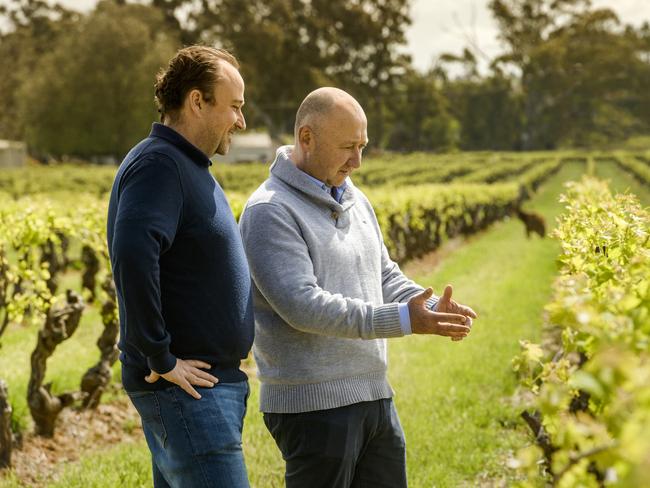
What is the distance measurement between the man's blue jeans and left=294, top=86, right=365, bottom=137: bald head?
971 mm

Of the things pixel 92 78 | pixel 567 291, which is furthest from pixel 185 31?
pixel 567 291

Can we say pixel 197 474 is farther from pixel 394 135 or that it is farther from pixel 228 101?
pixel 394 135

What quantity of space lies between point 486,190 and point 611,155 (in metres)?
44.4

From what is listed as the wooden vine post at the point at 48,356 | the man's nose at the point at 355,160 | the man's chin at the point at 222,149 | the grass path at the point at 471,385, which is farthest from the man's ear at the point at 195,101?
the wooden vine post at the point at 48,356

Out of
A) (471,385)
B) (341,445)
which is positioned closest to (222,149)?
(341,445)

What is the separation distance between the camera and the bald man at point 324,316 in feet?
8.38

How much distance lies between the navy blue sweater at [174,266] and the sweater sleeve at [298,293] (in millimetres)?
124

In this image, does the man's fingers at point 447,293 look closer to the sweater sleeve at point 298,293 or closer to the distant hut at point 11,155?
the sweater sleeve at point 298,293

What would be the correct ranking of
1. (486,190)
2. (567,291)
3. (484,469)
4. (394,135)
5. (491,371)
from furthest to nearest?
1. (394,135)
2. (486,190)
3. (491,371)
4. (484,469)
5. (567,291)

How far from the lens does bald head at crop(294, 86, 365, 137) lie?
8.82 ft

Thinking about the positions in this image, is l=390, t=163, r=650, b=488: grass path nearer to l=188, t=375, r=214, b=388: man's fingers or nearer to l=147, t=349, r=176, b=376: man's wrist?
l=188, t=375, r=214, b=388: man's fingers

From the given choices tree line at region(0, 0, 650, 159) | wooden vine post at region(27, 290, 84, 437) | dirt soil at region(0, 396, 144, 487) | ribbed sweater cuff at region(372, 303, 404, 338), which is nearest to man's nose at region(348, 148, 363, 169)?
ribbed sweater cuff at region(372, 303, 404, 338)

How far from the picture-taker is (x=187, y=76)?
94.3 inches

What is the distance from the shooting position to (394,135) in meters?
85.2
